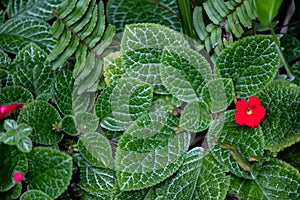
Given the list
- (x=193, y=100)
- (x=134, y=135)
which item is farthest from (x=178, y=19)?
(x=134, y=135)

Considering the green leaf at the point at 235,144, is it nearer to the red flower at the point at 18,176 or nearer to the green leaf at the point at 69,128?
the green leaf at the point at 69,128

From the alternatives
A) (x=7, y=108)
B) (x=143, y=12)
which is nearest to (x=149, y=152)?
(x=7, y=108)

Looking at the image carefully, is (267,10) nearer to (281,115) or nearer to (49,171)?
(281,115)

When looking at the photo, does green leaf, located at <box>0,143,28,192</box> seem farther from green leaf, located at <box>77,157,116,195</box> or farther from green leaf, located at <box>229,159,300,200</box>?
green leaf, located at <box>229,159,300,200</box>

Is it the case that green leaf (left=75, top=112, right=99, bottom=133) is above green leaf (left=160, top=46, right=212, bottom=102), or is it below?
below

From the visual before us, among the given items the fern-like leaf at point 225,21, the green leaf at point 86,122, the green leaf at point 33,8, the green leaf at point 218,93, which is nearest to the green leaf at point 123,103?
the green leaf at point 86,122

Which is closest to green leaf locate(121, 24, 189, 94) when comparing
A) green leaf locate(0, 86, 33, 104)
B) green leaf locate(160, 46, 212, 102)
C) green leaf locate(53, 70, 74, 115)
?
green leaf locate(160, 46, 212, 102)

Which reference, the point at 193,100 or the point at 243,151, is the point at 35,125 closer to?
the point at 193,100
